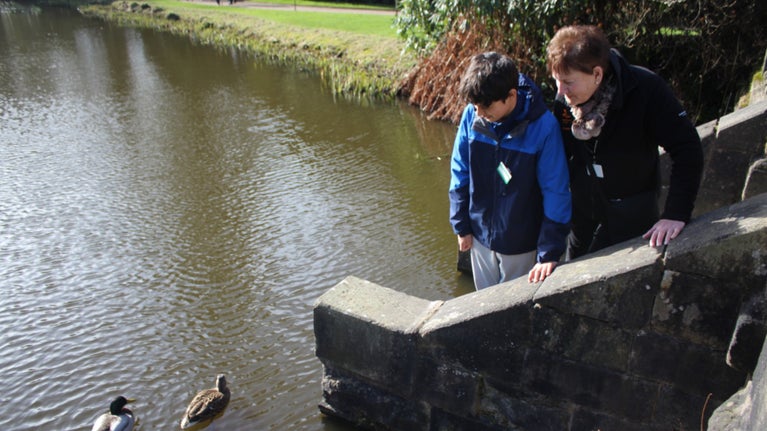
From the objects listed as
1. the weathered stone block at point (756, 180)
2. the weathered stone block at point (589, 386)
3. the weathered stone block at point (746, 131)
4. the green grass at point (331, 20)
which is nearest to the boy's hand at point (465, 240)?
the weathered stone block at point (589, 386)

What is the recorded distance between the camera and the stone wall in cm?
284

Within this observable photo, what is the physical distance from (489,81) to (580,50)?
50cm

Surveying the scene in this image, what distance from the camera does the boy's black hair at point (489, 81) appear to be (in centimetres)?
317

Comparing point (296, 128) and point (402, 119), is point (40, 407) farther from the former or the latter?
point (402, 119)

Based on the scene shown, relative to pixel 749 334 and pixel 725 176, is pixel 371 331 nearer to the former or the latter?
pixel 749 334

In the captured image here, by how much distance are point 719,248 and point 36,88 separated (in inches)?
687

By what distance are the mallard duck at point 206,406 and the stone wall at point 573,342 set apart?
107 centimetres

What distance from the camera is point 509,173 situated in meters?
3.43

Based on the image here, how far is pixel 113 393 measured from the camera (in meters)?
4.97

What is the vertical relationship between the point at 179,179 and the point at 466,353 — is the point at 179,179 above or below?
below

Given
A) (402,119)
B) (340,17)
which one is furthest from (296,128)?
(340,17)

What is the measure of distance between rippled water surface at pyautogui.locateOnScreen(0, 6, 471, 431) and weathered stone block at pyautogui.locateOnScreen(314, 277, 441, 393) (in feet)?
2.75

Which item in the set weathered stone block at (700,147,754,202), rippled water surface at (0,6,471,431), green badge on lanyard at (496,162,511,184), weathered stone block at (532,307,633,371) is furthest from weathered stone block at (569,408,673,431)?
weathered stone block at (700,147,754,202)

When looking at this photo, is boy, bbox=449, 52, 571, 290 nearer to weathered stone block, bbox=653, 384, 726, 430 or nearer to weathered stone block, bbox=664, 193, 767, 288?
weathered stone block, bbox=664, 193, 767, 288
